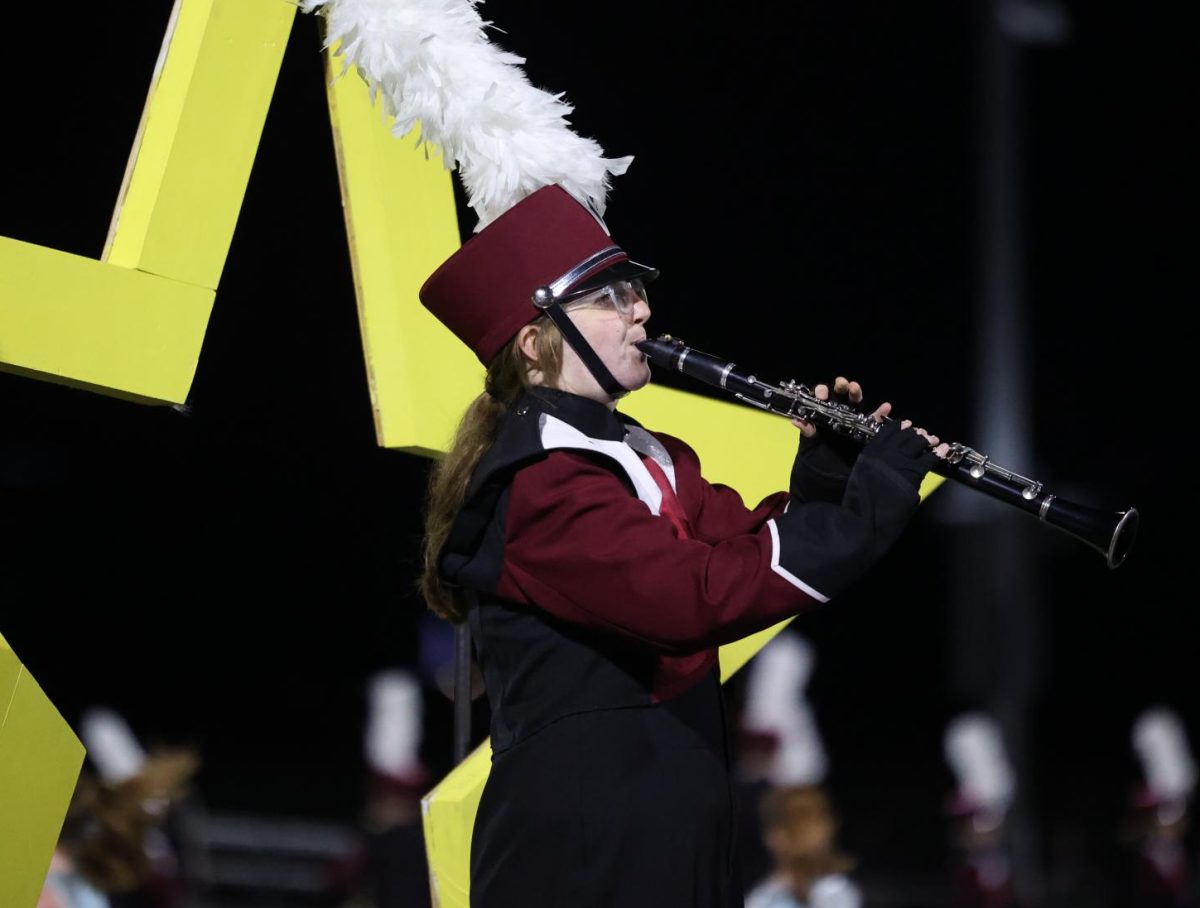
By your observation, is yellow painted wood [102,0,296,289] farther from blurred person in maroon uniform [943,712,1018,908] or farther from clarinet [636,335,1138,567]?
blurred person in maroon uniform [943,712,1018,908]

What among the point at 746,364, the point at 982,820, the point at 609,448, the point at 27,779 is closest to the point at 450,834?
the point at 27,779

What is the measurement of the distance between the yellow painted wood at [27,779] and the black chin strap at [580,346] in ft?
2.68

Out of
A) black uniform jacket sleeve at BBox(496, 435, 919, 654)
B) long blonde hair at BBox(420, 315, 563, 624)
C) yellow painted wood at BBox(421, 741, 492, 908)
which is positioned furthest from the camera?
yellow painted wood at BBox(421, 741, 492, 908)

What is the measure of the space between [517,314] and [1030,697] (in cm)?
447

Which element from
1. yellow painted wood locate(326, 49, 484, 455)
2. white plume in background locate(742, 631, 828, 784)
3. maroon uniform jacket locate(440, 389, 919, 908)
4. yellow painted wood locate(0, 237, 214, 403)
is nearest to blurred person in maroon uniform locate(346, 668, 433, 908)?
white plume in background locate(742, 631, 828, 784)

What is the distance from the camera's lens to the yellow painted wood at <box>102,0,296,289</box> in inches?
91.3

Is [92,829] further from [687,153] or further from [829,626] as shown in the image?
[829,626]

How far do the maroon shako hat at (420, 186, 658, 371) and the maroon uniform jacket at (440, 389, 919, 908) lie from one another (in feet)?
0.36

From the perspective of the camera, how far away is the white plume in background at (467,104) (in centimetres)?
222

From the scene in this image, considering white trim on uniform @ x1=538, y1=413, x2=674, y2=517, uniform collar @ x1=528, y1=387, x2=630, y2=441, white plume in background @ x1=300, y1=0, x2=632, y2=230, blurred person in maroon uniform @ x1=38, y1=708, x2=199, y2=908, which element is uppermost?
white plume in background @ x1=300, y1=0, x2=632, y2=230

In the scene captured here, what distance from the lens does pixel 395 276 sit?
247cm

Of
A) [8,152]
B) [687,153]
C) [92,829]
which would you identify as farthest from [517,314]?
[687,153]

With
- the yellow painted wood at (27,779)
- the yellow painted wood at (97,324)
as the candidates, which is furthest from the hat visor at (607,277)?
the yellow painted wood at (27,779)

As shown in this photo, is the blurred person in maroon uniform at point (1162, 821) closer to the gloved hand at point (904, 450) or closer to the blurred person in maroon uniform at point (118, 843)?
the blurred person in maroon uniform at point (118, 843)
